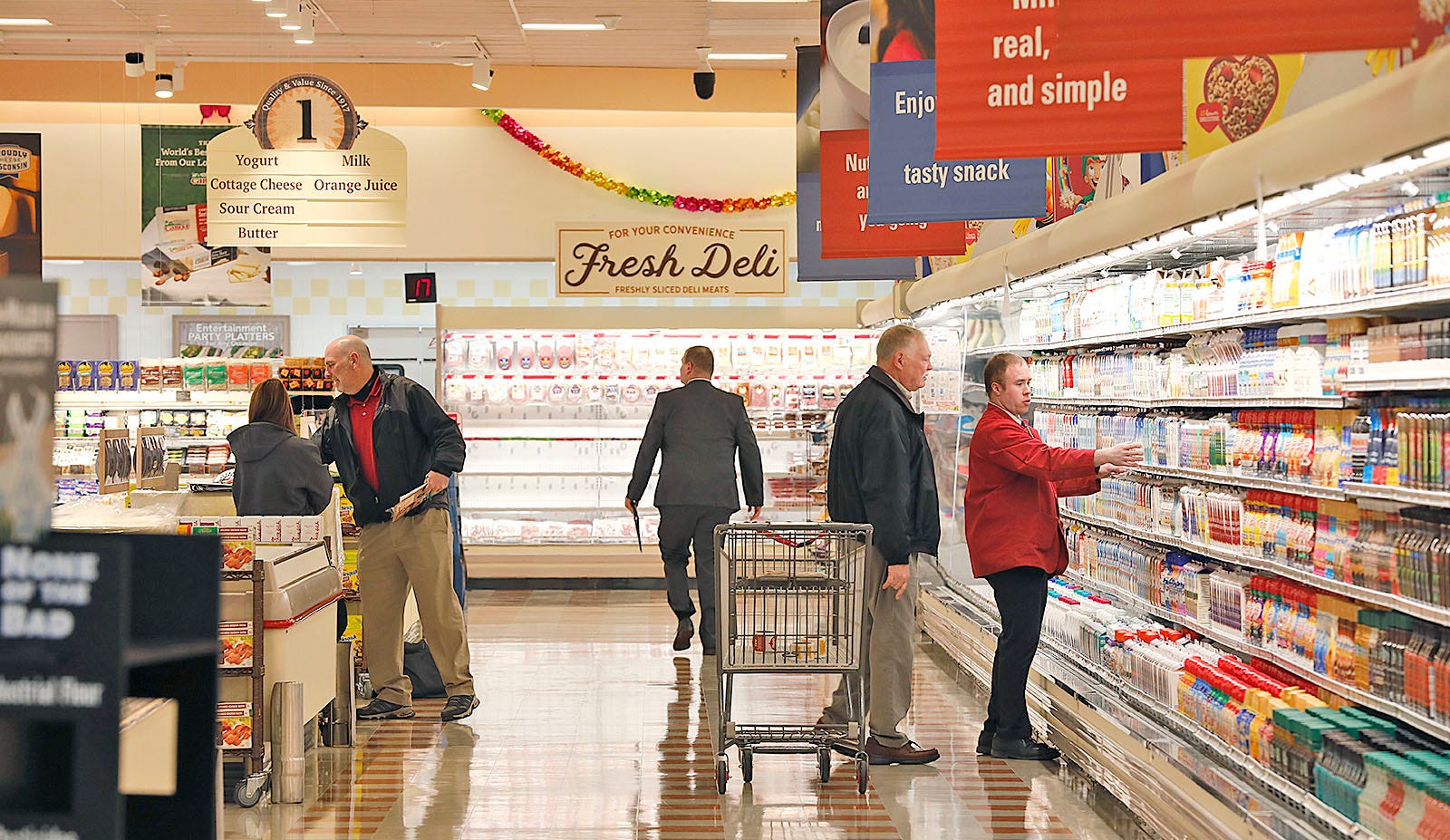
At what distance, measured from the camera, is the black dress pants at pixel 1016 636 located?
576cm

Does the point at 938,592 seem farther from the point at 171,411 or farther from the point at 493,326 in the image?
the point at 171,411

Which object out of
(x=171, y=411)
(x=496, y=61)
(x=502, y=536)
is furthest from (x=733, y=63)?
(x=171, y=411)

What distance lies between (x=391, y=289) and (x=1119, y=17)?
1400 centimetres

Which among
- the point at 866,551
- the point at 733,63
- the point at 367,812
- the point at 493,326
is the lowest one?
the point at 367,812

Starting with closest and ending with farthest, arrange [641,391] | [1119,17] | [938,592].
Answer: [1119,17]
[938,592]
[641,391]

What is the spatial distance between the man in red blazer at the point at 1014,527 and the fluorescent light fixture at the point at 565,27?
665 cm

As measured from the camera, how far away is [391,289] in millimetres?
16422

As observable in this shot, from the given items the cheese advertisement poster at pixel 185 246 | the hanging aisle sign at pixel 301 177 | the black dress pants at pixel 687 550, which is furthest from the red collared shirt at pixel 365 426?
the cheese advertisement poster at pixel 185 246

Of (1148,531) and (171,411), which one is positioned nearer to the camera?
(1148,531)

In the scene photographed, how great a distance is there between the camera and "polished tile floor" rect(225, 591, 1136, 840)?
16.6 feet

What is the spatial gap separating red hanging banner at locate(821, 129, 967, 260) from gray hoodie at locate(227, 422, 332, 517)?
9.12ft

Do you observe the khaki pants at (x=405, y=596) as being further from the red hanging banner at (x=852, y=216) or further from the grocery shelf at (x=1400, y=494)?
the grocery shelf at (x=1400, y=494)

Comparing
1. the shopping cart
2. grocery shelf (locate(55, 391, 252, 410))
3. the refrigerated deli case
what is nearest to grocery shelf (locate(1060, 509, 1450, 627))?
the shopping cart

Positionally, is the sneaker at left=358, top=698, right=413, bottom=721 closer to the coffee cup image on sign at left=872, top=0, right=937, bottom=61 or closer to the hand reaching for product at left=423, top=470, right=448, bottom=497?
the hand reaching for product at left=423, top=470, right=448, bottom=497
